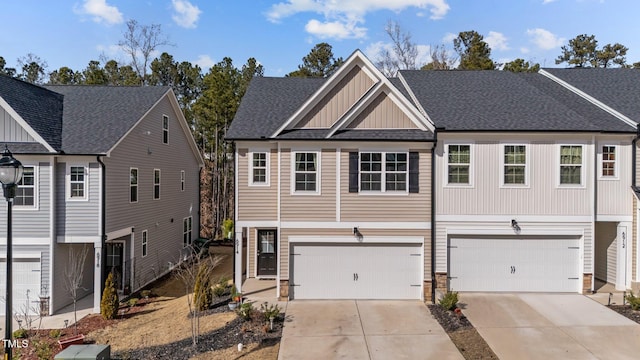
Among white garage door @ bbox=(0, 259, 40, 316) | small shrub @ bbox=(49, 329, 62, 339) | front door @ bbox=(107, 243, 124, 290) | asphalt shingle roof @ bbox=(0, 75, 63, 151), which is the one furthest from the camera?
front door @ bbox=(107, 243, 124, 290)

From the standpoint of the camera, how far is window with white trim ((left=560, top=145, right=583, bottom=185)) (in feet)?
42.5

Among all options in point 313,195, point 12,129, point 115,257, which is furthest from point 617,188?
point 12,129

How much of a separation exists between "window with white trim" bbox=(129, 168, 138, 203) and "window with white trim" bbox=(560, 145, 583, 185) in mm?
16540

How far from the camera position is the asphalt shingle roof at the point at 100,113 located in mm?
13203

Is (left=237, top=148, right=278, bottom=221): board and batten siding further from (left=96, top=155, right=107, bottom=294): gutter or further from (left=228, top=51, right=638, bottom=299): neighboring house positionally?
(left=96, top=155, right=107, bottom=294): gutter

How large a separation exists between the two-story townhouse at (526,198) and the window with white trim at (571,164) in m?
0.04

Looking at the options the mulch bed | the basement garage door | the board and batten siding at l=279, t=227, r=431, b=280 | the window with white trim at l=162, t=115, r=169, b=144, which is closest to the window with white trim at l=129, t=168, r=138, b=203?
the window with white trim at l=162, t=115, r=169, b=144

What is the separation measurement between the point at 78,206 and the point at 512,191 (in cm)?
1550

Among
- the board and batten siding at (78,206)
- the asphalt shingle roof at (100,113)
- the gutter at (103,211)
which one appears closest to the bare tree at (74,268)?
the gutter at (103,211)

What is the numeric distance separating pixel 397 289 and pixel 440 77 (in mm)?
9998

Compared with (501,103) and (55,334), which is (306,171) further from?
(55,334)

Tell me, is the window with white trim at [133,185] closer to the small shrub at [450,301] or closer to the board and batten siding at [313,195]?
the board and batten siding at [313,195]

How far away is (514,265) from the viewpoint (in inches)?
520

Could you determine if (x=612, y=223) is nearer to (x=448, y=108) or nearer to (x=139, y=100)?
(x=448, y=108)
